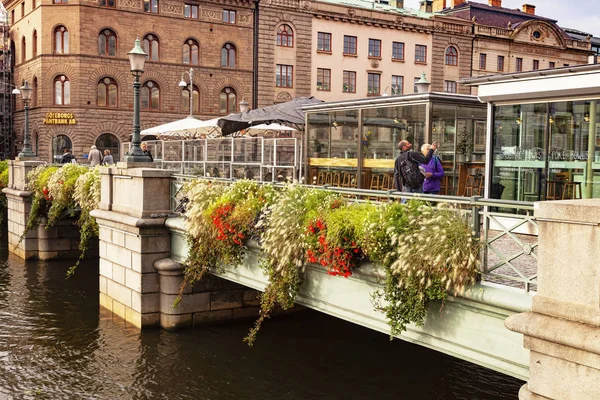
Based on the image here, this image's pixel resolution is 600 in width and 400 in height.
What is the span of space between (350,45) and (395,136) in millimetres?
36792

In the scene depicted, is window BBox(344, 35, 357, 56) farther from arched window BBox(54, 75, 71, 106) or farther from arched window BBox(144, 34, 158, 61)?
arched window BBox(54, 75, 71, 106)

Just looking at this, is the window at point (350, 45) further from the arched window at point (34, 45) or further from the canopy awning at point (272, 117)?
the canopy awning at point (272, 117)

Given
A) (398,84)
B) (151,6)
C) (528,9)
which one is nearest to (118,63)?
(151,6)

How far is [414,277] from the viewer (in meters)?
7.86

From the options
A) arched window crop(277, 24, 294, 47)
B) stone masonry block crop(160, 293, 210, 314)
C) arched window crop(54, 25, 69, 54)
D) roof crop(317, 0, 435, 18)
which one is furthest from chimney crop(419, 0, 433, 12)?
stone masonry block crop(160, 293, 210, 314)

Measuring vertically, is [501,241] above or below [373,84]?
below

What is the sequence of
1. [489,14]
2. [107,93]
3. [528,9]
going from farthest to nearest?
[528,9] < [489,14] < [107,93]

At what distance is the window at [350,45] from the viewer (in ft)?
169

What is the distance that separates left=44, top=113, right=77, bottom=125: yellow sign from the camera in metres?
44.1

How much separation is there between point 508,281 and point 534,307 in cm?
143

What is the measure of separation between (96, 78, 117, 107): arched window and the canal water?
2913 cm

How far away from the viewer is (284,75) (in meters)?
49.6

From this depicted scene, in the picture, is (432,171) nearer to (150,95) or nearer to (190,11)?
(150,95)

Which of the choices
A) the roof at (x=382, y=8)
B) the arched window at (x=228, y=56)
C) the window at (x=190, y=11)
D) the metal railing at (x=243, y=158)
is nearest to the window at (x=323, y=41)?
the roof at (x=382, y=8)
